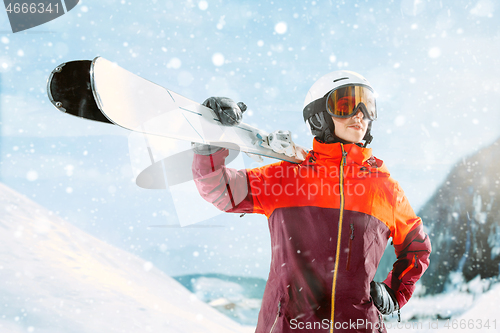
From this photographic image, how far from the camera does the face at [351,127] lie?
2.25 m

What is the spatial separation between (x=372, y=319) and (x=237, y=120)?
4.92 feet

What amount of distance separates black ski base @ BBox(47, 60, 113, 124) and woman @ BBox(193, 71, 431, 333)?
0.60 metres

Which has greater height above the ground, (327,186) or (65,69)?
(65,69)

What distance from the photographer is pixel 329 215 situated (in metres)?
1.98

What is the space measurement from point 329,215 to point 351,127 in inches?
27.5

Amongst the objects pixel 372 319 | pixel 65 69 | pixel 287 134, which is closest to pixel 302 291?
pixel 372 319

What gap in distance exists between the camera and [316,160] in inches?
87.6

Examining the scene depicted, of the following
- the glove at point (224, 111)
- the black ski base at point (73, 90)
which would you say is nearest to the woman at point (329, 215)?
the glove at point (224, 111)

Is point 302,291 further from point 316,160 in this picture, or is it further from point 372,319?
point 316,160

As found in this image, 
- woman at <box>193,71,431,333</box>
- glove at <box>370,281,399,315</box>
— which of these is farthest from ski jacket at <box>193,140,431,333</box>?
glove at <box>370,281,399,315</box>

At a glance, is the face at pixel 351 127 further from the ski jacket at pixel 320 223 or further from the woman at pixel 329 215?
the ski jacket at pixel 320 223

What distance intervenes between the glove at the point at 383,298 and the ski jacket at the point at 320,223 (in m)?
0.11

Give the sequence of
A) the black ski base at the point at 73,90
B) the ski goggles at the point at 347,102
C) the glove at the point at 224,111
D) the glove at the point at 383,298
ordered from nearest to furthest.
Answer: the black ski base at the point at 73,90
the glove at the point at 224,111
the glove at the point at 383,298
the ski goggles at the point at 347,102

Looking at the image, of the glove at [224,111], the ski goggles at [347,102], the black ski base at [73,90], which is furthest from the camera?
the ski goggles at [347,102]
